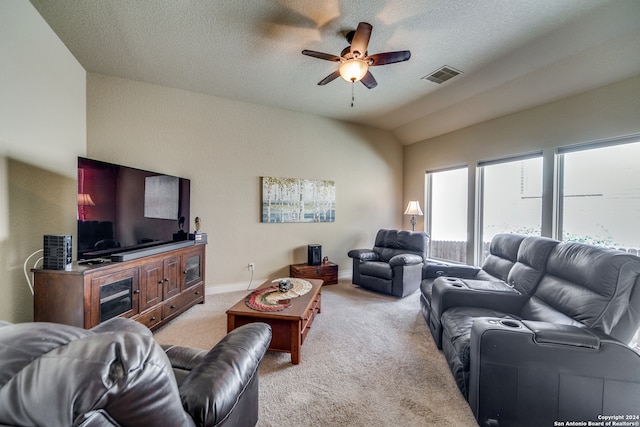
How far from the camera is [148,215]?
2.65 m

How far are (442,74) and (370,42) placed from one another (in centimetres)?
112

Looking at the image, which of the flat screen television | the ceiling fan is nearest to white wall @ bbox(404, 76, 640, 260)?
the ceiling fan

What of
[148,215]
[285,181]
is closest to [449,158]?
[285,181]

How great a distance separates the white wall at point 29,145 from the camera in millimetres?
1823

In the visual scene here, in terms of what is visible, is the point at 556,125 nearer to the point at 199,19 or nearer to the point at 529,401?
the point at 529,401

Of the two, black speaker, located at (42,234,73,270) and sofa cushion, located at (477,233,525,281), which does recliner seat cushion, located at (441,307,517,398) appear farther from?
black speaker, located at (42,234,73,270)

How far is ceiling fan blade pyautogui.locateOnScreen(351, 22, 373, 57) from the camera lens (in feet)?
6.42

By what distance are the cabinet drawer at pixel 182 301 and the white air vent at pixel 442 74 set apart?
393 centimetres

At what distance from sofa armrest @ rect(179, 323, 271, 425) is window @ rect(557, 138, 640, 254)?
3747 millimetres

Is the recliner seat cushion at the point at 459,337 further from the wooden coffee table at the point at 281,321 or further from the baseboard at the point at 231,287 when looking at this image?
the baseboard at the point at 231,287

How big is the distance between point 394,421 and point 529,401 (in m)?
0.75

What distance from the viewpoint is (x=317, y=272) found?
13.2 ft

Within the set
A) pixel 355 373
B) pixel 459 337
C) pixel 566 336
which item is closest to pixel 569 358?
pixel 566 336

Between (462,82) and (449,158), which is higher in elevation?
(462,82)
